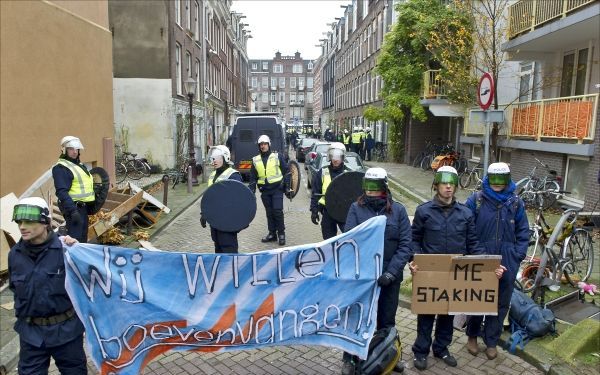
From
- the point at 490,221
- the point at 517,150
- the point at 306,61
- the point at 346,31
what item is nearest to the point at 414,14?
the point at 517,150

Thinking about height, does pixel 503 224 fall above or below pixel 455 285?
above

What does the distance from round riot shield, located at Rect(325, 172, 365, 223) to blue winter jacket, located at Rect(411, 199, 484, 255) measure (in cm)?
131

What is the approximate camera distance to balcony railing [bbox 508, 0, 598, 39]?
37.2ft

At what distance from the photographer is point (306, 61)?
108m

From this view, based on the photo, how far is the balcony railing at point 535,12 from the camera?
37.2ft

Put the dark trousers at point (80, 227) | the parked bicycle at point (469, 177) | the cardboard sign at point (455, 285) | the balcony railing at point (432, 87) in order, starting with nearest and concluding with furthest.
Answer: the cardboard sign at point (455, 285)
the dark trousers at point (80, 227)
the parked bicycle at point (469, 177)
the balcony railing at point (432, 87)

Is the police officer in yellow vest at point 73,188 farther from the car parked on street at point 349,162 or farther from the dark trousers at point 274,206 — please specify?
the car parked on street at point 349,162

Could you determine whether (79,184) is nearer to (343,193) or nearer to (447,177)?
(343,193)

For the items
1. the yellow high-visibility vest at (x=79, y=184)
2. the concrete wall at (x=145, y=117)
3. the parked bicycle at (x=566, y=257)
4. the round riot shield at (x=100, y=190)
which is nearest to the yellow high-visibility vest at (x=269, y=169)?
the round riot shield at (x=100, y=190)

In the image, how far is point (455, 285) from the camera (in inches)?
166

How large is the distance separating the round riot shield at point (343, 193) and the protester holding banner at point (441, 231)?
1263mm

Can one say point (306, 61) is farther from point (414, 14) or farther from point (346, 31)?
point (414, 14)

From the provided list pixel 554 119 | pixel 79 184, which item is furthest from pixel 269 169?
pixel 554 119

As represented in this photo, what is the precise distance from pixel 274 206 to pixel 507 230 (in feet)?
16.7
